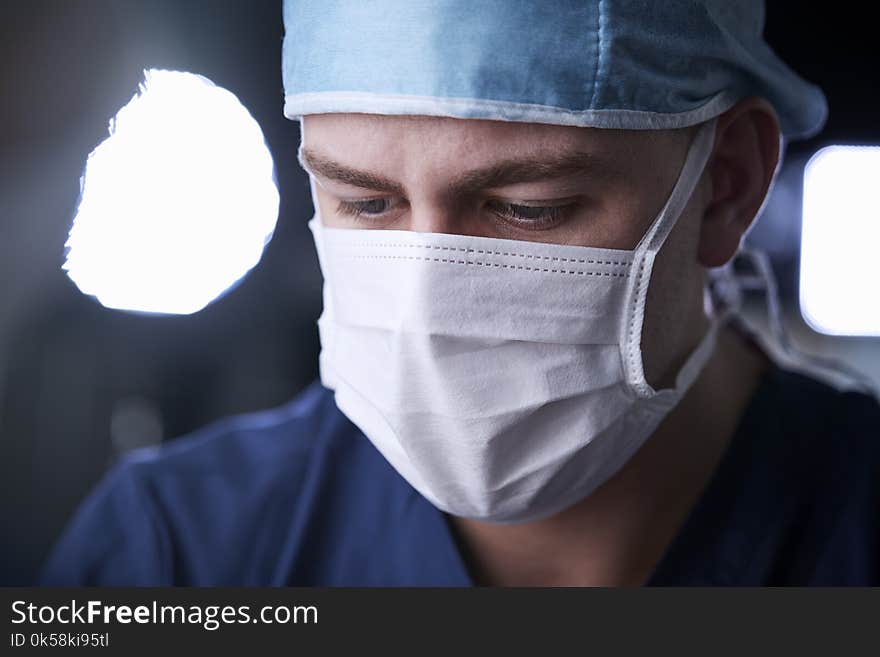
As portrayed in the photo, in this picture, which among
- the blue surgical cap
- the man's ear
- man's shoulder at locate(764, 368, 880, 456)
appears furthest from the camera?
man's shoulder at locate(764, 368, 880, 456)

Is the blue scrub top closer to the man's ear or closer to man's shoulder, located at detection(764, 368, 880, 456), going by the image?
man's shoulder, located at detection(764, 368, 880, 456)

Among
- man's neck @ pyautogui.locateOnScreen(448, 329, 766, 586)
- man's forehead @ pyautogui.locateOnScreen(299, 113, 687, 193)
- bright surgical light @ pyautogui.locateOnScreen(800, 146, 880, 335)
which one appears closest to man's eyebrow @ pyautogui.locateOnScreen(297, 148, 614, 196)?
man's forehead @ pyautogui.locateOnScreen(299, 113, 687, 193)

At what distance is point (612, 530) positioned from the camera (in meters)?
0.88

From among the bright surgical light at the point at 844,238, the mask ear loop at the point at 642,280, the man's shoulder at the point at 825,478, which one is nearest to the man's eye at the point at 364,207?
the mask ear loop at the point at 642,280

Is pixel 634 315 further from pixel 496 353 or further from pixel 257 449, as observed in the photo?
pixel 257 449

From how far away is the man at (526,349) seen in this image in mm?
629

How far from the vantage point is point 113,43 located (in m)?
0.91

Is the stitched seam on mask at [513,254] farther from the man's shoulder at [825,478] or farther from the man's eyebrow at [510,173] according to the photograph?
the man's shoulder at [825,478]

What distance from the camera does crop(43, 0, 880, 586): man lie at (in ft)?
2.06

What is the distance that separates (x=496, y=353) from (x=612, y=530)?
30 centimetres

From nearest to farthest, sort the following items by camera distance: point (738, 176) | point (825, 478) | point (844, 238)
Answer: point (738, 176) < point (825, 478) < point (844, 238)

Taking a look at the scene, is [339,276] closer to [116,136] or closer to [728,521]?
[116,136]

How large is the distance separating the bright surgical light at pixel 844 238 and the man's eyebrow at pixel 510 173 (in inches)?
26.2

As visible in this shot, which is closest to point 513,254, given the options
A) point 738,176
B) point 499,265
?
point 499,265
